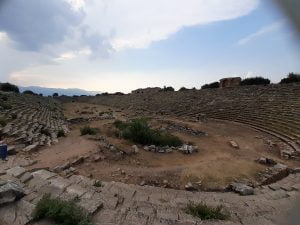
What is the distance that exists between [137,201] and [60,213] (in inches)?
79.4

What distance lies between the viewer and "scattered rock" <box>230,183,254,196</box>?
7950 millimetres

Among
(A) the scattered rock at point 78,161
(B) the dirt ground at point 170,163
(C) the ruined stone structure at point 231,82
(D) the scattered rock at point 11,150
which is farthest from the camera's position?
(C) the ruined stone structure at point 231,82

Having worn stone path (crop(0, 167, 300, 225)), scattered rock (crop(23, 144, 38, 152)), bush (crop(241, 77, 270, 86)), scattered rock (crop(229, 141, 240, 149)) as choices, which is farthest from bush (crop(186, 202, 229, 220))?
bush (crop(241, 77, 270, 86))

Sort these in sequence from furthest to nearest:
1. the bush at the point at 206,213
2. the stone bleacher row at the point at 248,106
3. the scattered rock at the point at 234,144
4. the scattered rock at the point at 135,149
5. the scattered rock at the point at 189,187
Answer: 1. the stone bleacher row at the point at 248,106
2. the scattered rock at the point at 234,144
3. the scattered rock at the point at 135,149
4. the scattered rock at the point at 189,187
5. the bush at the point at 206,213

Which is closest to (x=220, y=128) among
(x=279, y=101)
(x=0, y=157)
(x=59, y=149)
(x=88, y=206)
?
(x=279, y=101)

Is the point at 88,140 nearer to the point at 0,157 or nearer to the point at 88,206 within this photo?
the point at 0,157

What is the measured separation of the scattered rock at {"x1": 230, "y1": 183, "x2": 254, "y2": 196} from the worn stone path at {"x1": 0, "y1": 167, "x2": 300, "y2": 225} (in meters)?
0.19

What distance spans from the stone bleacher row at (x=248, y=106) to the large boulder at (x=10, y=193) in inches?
507

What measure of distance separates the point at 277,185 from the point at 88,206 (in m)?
6.03

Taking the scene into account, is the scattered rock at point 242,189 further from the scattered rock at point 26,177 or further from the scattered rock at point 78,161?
the scattered rock at point 26,177

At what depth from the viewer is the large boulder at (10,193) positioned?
528cm

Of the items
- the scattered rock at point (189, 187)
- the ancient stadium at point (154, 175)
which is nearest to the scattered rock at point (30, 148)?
the ancient stadium at point (154, 175)

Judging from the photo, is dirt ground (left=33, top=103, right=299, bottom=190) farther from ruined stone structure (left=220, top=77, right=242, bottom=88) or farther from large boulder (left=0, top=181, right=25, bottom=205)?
ruined stone structure (left=220, top=77, right=242, bottom=88)

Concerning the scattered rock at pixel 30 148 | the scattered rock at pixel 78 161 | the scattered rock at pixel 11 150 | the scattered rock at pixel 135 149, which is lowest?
the scattered rock at pixel 135 149
